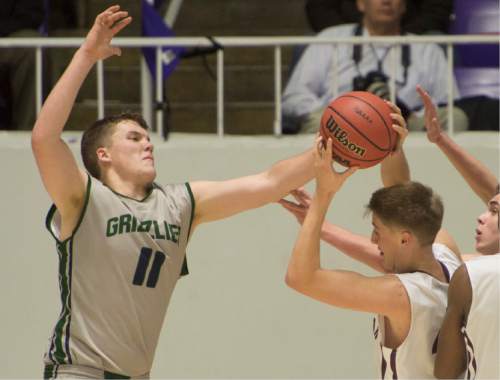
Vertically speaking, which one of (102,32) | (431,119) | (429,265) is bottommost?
(429,265)

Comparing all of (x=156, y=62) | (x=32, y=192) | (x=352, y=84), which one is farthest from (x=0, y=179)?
(x=352, y=84)

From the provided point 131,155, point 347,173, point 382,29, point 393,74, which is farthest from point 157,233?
point 382,29

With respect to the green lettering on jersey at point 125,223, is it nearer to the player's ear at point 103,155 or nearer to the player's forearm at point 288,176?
the player's ear at point 103,155

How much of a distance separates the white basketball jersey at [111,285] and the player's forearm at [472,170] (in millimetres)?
1273

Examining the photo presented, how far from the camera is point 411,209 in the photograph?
4.24m

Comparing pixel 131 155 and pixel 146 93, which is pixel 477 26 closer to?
pixel 146 93

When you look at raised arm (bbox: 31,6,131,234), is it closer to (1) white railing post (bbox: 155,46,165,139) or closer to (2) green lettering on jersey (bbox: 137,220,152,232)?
(2) green lettering on jersey (bbox: 137,220,152,232)

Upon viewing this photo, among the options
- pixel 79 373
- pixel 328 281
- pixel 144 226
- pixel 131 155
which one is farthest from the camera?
pixel 131 155

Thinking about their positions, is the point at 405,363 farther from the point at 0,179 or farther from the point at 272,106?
the point at 272,106

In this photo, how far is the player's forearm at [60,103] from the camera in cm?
425

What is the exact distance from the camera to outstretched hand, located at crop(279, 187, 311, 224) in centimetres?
471

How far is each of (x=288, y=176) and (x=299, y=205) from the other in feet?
0.67

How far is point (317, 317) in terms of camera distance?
638cm

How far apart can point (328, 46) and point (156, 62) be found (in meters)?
1.00
